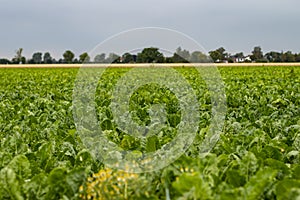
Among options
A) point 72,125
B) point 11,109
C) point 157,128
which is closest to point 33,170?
point 157,128

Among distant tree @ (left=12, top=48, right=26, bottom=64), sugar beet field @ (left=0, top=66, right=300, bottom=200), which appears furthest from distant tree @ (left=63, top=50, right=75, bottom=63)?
sugar beet field @ (left=0, top=66, right=300, bottom=200)

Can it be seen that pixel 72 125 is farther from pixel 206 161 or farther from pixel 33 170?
pixel 206 161

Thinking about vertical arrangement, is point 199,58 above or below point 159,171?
above

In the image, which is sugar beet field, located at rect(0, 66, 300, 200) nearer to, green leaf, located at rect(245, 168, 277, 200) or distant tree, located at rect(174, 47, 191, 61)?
green leaf, located at rect(245, 168, 277, 200)

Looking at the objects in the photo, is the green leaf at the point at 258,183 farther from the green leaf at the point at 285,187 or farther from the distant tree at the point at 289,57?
the distant tree at the point at 289,57

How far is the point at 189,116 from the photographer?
22.3 ft

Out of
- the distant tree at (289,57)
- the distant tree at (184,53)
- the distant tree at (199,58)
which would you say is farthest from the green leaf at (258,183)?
the distant tree at (289,57)

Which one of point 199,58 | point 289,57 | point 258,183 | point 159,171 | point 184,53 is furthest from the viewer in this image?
point 289,57

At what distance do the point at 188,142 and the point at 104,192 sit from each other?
184cm

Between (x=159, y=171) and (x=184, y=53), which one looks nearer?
(x=159, y=171)

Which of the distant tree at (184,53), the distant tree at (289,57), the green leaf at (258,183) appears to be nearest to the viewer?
the green leaf at (258,183)

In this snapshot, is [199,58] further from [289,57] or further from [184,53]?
[289,57]

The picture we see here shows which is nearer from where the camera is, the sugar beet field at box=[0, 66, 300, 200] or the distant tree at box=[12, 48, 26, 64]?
the sugar beet field at box=[0, 66, 300, 200]

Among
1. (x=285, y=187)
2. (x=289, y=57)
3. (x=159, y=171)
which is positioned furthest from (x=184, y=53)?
(x=289, y=57)
